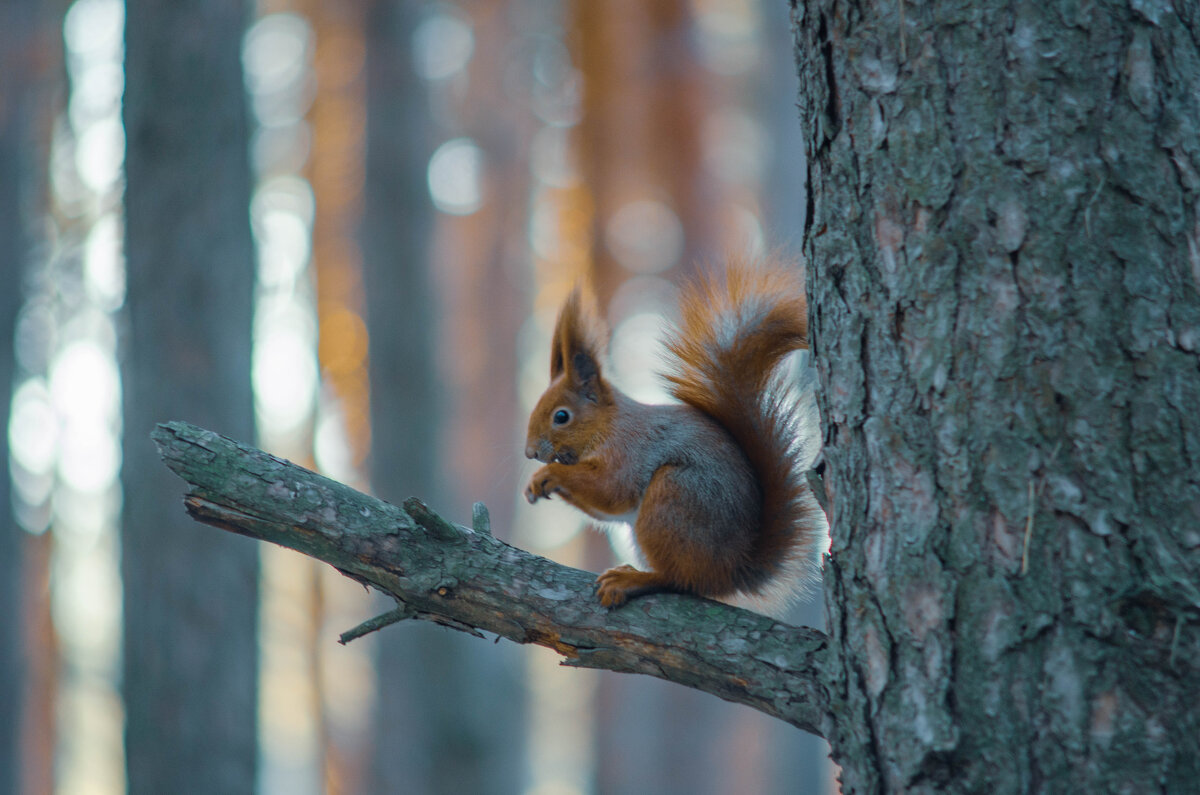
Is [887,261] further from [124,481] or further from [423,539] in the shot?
[124,481]

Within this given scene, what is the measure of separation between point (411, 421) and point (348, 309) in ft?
18.1

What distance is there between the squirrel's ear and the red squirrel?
0.25 m

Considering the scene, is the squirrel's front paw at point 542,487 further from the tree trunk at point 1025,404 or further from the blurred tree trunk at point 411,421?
the blurred tree trunk at point 411,421

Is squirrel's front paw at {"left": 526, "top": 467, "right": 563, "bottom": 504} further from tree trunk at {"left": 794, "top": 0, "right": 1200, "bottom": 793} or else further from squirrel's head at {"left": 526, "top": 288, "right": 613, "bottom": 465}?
tree trunk at {"left": 794, "top": 0, "right": 1200, "bottom": 793}

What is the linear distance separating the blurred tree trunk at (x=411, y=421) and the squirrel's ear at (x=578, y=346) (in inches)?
112

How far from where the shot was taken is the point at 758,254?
1986 mm

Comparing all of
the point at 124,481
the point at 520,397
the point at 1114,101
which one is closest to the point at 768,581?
the point at 1114,101

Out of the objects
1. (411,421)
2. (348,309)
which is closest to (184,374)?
(411,421)

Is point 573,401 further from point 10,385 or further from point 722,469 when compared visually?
point 10,385

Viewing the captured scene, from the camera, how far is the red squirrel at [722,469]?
1925 millimetres

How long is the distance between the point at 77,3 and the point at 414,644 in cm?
Result: 483

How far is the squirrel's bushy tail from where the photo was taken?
1.96 m

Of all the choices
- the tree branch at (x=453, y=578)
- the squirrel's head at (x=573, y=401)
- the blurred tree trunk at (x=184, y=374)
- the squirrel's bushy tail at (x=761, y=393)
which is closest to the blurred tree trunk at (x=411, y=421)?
the blurred tree trunk at (x=184, y=374)

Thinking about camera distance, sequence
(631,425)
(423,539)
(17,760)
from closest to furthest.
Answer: (423,539) < (631,425) < (17,760)
